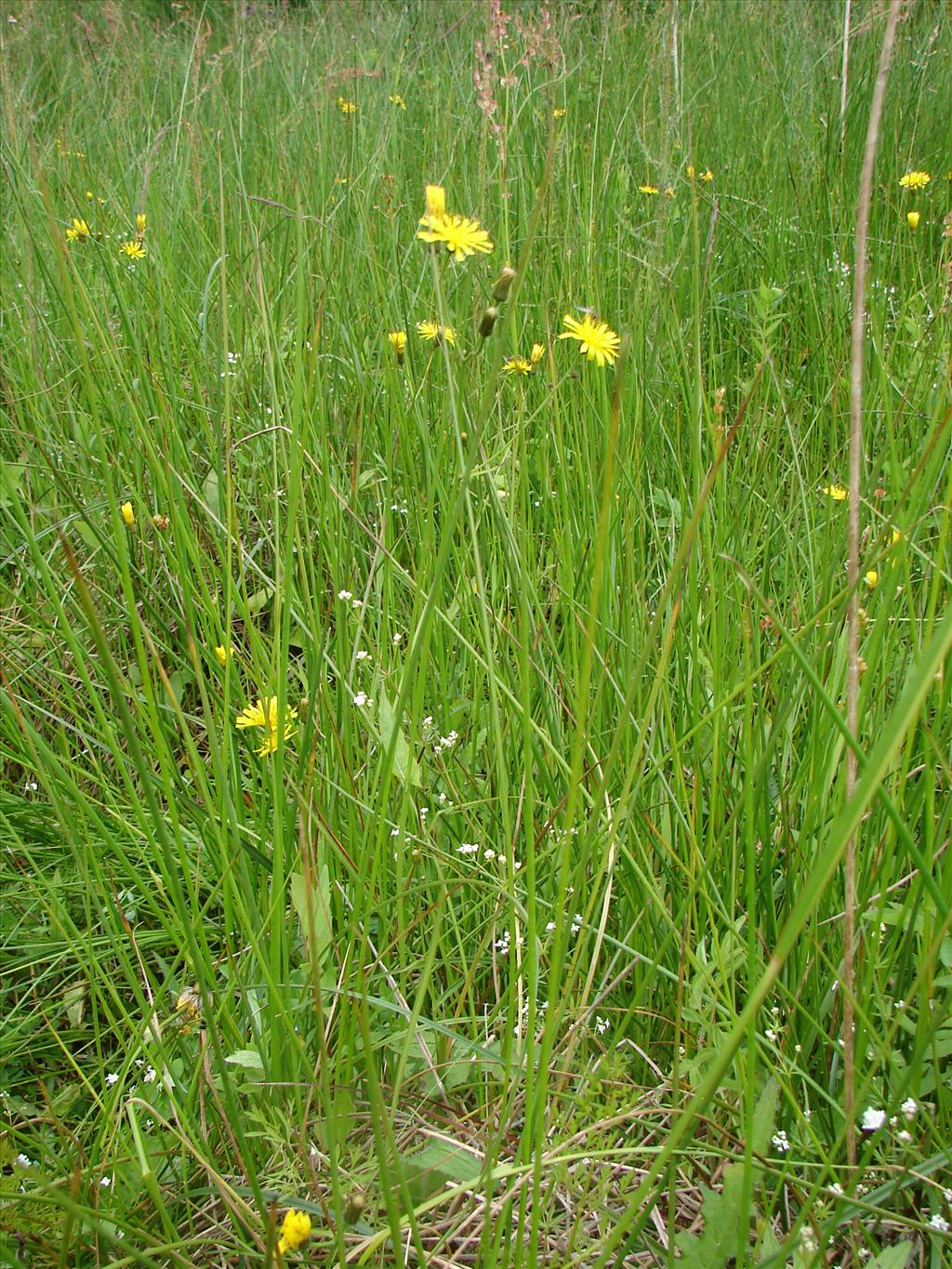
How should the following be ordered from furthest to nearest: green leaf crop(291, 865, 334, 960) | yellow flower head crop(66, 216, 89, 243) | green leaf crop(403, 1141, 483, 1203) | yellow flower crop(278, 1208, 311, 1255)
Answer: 1. yellow flower head crop(66, 216, 89, 243)
2. green leaf crop(291, 865, 334, 960)
3. green leaf crop(403, 1141, 483, 1203)
4. yellow flower crop(278, 1208, 311, 1255)

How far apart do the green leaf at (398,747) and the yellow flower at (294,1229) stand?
0.33 meters

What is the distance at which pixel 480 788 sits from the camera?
3.46 feet

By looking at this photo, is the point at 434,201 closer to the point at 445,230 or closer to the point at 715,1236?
the point at 445,230

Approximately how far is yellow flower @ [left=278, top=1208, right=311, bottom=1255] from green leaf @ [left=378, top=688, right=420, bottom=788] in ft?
1.10

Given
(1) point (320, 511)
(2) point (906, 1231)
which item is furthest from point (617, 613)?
(2) point (906, 1231)

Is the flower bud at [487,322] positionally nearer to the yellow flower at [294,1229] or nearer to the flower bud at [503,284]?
the flower bud at [503,284]

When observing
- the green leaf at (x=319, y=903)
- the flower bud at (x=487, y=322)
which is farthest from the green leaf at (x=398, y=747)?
the flower bud at (x=487, y=322)

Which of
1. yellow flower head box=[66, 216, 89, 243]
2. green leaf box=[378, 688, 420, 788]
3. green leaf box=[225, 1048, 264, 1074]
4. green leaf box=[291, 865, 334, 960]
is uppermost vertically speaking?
yellow flower head box=[66, 216, 89, 243]

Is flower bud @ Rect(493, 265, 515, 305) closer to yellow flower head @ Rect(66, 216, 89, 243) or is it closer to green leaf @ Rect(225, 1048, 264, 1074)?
green leaf @ Rect(225, 1048, 264, 1074)

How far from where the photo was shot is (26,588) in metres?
1.46

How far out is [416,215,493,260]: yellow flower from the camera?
2.03 ft

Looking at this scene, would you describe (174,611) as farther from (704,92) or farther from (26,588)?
(704,92)

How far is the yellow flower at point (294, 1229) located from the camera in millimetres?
584

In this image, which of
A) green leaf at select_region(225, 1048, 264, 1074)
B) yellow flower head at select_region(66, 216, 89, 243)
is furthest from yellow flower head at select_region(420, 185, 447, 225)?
yellow flower head at select_region(66, 216, 89, 243)
